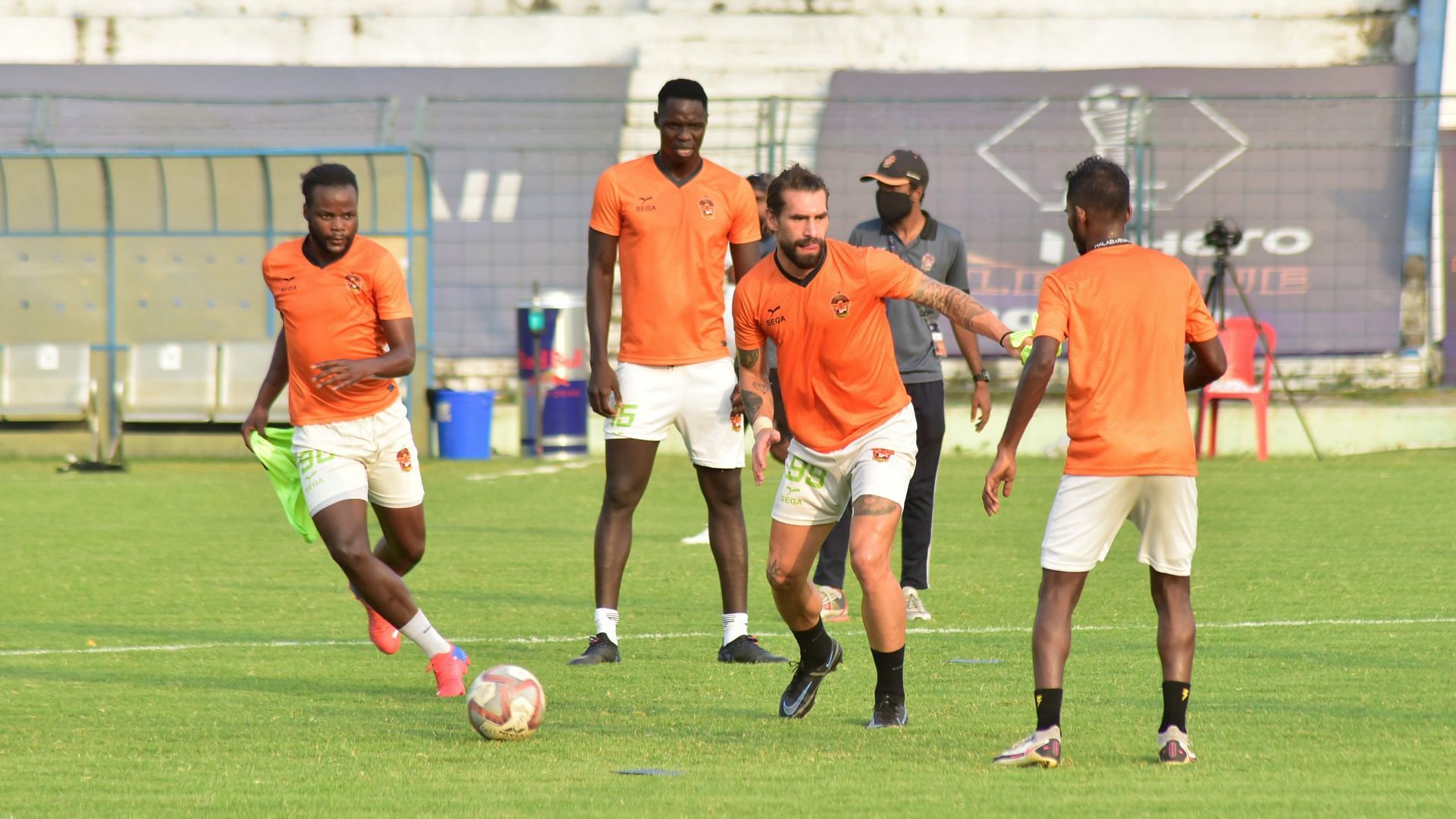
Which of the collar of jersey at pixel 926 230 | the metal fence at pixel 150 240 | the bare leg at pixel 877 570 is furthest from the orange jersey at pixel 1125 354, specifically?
the metal fence at pixel 150 240

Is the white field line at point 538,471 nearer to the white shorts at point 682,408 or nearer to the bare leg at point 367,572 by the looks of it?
the white shorts at point 682,408

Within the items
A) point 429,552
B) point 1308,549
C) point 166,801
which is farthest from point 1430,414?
point 166,801

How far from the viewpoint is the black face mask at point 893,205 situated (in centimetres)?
868

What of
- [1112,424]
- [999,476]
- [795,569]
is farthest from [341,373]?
[1112,424]

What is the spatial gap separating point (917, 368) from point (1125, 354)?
3409 mm

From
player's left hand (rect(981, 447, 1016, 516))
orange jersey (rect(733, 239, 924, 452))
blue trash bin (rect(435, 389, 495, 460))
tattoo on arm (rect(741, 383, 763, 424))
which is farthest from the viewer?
blue trash bin (rect(435, 389, 495, 460))

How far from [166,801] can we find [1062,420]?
14126mm

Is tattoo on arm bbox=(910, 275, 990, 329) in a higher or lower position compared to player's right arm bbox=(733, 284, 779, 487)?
higher

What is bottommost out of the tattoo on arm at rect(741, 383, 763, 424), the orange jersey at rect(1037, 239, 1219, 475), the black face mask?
the tattoo on arm at rect(741, 383, 763, 424)

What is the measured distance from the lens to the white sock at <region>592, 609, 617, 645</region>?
767 cm

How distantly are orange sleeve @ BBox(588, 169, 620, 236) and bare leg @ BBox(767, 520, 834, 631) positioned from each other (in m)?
1.90

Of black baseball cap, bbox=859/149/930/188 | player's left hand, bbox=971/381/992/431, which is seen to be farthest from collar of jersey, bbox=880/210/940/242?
player's left hand, bbox=971/381/992/431

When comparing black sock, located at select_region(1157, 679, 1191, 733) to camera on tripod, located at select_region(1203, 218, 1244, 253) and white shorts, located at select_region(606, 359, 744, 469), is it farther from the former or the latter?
camera on tripod, located at select_region(1203, 218, 1244, 253)

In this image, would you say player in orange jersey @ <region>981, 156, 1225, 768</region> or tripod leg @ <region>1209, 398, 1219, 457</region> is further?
tripod leg @ <region>1209, 398, 1219, 457</region>
